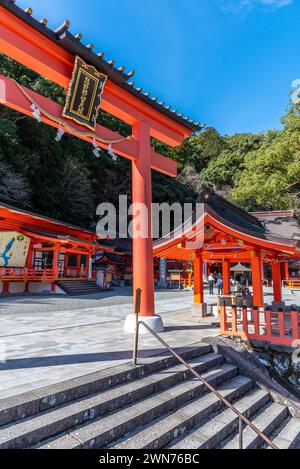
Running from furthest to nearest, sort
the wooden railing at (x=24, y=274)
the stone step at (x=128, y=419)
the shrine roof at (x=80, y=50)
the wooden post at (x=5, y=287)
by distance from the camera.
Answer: the wooden post at (x=5, y=287), the wooden railing at (x=24, y=274), the shrine roof at (x=80, y=50), the stone step at (x=128, y=419)

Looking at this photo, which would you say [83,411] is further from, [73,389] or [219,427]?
[219,427]

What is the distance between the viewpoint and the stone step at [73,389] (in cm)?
308

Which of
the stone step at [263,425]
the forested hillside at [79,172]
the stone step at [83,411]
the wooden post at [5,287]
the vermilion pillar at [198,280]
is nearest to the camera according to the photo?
the stone step at [83,411]

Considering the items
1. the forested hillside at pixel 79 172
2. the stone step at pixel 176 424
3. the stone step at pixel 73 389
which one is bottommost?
the stone step at pixel 176 424

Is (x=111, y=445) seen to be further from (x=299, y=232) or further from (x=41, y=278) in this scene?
(x=41, y=278)

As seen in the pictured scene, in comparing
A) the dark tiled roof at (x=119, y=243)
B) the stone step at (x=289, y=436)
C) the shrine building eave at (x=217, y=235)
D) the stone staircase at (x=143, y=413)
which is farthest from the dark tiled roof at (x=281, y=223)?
the dark tiled roof at (x=119, y=243)

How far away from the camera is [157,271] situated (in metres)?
32.4

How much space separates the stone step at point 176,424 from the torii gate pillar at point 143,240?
8.45 ft

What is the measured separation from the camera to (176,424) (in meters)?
3.60

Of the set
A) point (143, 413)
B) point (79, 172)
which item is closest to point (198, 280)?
point (143, 413)

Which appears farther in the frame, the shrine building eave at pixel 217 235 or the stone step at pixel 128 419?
the shrine building eave at pixel 217 235

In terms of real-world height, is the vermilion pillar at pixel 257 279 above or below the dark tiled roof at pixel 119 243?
below

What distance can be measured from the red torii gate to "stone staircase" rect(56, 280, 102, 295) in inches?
493

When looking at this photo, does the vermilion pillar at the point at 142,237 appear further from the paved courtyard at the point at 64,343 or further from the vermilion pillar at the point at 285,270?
the vermilion pillar at the point at 285,270
